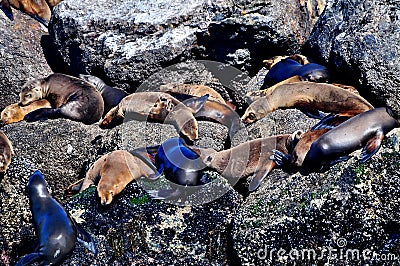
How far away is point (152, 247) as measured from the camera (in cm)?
516

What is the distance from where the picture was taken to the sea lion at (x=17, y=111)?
26.5 ft

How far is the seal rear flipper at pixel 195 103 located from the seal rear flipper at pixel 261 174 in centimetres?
161

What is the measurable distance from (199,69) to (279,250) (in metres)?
4.05

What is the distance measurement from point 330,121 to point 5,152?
3132mm

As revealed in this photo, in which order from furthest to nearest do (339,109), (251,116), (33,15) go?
1. (33,15)
2. (251,116)
3. (339,109)

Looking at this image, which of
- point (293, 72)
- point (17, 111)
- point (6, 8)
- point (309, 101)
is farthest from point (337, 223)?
point (6, 8)

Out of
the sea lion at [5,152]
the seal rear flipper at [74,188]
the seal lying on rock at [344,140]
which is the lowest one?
the seal rear flipper at [74,188]

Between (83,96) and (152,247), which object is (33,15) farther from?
(152,247)

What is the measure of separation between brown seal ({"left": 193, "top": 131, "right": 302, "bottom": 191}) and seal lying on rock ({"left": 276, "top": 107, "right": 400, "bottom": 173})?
0.53 meters

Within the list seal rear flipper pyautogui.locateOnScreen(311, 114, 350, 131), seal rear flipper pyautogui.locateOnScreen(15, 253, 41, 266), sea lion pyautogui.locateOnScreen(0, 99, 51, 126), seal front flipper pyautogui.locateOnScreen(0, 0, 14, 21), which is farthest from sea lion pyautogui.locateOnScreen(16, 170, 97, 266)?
seal front flipper pyautogui.locateOnScreen(0, 0, 14, 21)

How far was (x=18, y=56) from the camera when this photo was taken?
884 centimetres

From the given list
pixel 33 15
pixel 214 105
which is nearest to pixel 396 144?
pixel 214 105

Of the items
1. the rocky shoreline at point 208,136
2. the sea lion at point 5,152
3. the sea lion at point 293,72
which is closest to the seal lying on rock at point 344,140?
the rocky shoreline at point 208,136

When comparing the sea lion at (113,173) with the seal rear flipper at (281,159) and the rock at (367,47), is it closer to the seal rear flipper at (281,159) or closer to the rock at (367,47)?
the seal rear flipper at (281,159)
